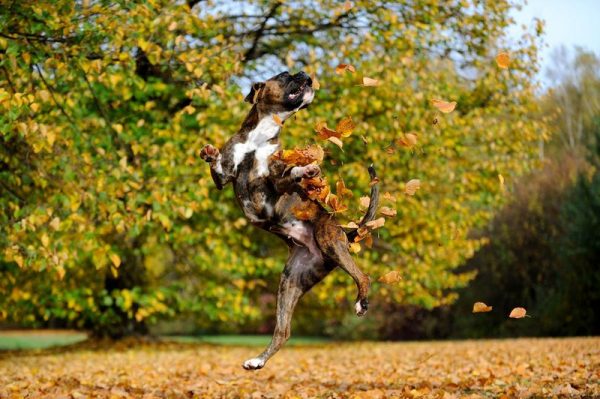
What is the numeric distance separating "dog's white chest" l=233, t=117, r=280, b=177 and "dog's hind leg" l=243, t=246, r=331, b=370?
24.7 inches

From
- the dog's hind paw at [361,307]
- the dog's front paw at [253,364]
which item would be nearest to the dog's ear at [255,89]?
the dog's hind paw at [361,307]

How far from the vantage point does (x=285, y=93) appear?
4.61 m

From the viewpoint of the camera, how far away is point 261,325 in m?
32.7

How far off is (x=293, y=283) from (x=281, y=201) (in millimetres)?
551

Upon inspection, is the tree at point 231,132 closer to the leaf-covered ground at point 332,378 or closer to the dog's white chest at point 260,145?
the leaf-covered ground at point 332,378

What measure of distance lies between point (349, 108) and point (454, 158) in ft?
11.6

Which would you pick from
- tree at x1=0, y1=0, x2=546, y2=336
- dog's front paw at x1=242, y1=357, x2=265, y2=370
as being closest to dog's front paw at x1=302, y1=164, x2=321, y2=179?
dog's front paw at x1=242, y1=357, x2=265, y2=370

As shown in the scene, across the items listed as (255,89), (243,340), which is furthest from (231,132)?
(243,340)

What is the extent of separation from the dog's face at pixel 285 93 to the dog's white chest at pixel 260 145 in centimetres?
10

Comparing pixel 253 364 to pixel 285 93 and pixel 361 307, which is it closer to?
pixel 361 307

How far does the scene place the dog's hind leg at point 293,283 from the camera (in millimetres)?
4574

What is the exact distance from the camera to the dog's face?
4613mm

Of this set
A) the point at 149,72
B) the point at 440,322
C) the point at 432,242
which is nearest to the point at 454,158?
the point at 432,242

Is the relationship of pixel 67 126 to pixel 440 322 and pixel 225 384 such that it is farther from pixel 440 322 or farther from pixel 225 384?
pixel 440 322
